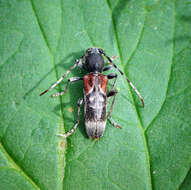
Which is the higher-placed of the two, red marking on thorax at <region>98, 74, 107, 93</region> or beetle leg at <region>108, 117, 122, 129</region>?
red marking on thorax at <region>98, 74, 107, 93</region>

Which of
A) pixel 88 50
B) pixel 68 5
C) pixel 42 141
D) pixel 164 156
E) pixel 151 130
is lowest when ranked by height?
pixel 164 156

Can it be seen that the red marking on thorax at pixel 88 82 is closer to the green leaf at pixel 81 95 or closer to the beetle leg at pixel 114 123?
the green leaf at pixel 81 95

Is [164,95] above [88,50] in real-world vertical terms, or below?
below

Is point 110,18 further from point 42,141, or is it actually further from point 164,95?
point 42,141

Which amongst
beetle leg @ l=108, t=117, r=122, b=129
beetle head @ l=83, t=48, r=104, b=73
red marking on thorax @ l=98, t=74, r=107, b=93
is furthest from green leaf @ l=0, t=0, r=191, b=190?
red marking on thorax @ l=98, t=74, r=107, b=93

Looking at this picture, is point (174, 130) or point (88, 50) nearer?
point (174, 130)

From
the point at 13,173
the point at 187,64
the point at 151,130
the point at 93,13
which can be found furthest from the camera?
the point at 93,13

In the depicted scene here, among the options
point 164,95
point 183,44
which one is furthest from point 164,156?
point 183,44

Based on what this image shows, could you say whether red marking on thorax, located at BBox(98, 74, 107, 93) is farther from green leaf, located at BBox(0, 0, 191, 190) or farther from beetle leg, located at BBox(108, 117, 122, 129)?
beetle leg, located at BBox(108, 117, 122, 129)
